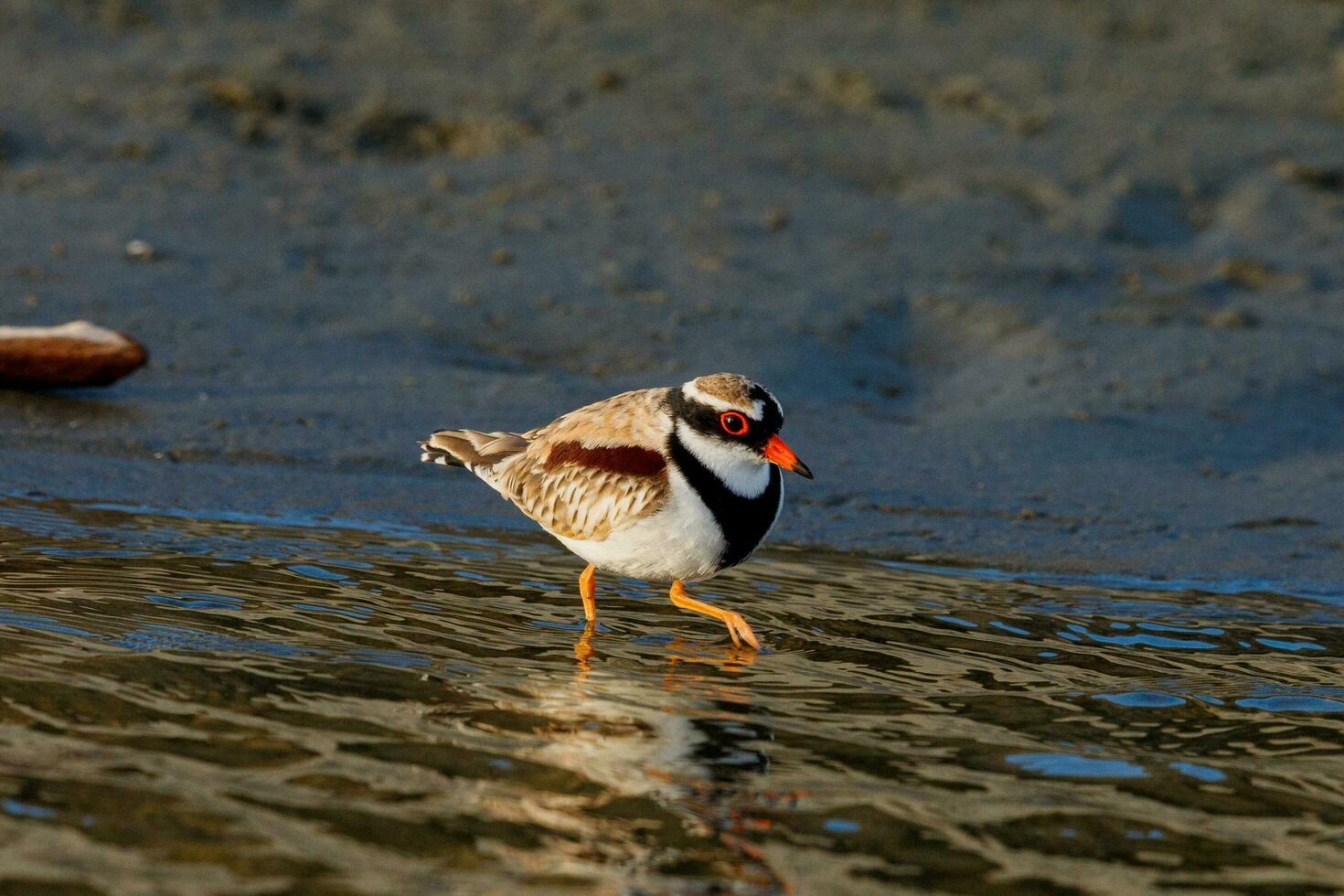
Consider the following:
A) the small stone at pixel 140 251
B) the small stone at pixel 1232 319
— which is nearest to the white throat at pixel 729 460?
the small stone at pixel 1232 319

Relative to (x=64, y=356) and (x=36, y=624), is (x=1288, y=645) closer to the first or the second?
(x=36, y=624)

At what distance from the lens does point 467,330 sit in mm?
11531

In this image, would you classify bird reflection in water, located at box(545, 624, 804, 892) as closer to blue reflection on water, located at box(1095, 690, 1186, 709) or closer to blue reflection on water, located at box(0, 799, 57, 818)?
blue reflection on water, located at box(1095, 690, 1186, 709)

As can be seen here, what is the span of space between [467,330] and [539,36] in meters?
3.75

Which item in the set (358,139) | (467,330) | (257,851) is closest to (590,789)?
(257,851)

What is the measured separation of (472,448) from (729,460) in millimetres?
1698

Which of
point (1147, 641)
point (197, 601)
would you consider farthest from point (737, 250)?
point (197, 601)

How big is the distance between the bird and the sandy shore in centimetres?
169

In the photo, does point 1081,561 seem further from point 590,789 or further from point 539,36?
point 539,36

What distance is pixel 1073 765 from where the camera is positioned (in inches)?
238

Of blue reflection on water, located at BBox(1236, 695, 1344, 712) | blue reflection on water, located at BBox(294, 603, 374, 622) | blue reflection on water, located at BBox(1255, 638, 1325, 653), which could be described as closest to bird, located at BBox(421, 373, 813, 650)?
blue reflection on water, located at BBox(294, 603, 374, 622)

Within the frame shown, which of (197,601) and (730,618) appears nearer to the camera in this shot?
(197,601)

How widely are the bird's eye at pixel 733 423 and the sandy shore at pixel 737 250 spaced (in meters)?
2.04

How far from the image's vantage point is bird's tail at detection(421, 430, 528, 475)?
8398mm
